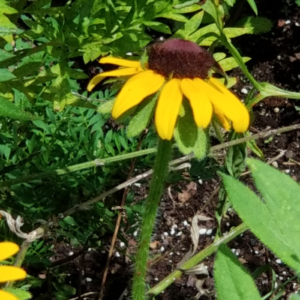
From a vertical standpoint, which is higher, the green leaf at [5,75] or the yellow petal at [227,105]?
the green leaf at [5,75]

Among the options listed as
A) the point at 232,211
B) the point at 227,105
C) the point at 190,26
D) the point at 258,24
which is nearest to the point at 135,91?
the point at 227,105

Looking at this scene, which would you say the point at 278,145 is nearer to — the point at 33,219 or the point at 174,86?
the point at 33,219

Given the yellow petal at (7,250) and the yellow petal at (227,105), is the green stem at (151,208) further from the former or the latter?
the yellow petal at (7,250)

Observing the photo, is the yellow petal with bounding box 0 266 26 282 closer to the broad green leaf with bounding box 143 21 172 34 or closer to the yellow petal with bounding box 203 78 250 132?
the yellow petal with bounding box 203 78 250 132

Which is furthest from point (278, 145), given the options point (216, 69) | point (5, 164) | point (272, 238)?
point (272, 238)

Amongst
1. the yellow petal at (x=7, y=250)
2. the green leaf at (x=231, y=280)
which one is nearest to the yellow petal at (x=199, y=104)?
the green leaf at (x=231, y=280)

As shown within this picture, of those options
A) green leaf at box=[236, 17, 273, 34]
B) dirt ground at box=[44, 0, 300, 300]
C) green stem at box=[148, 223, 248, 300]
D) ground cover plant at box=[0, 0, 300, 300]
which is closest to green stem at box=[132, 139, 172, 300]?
ground cover plant at box=[0, 0, 300, 300]

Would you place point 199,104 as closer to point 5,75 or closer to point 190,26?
point 5,75
